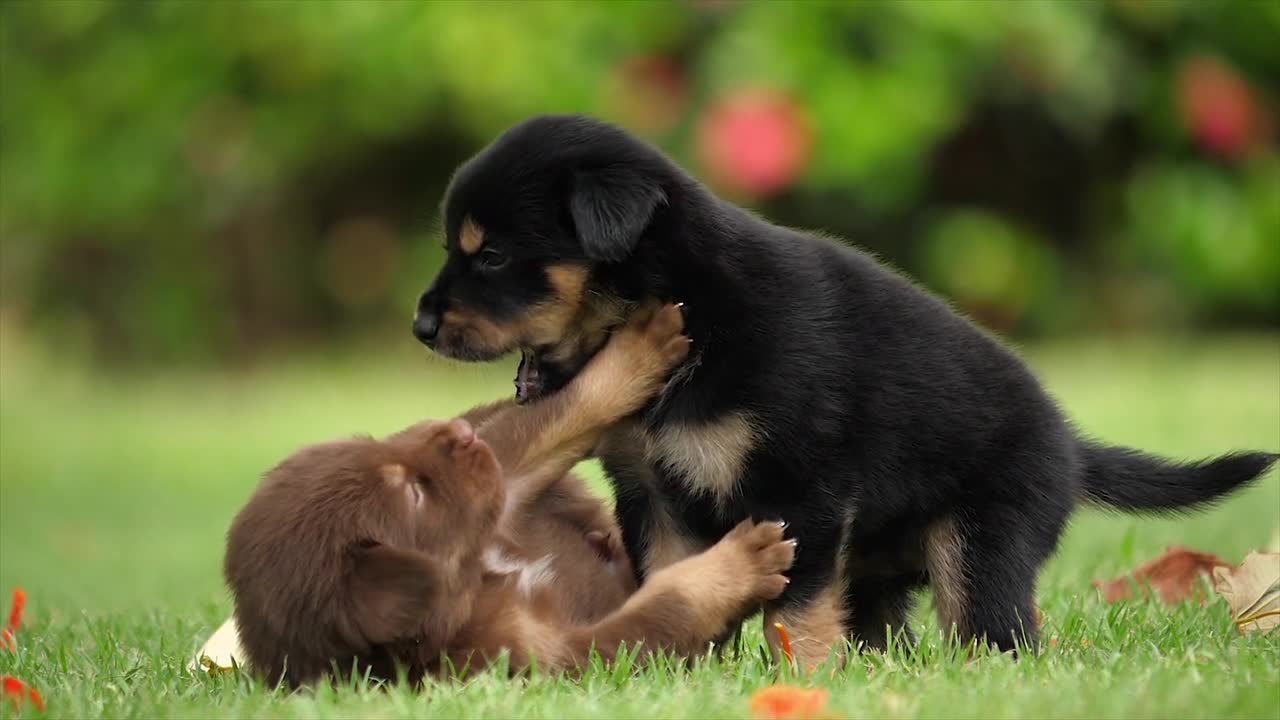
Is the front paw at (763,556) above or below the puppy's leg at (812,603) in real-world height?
above

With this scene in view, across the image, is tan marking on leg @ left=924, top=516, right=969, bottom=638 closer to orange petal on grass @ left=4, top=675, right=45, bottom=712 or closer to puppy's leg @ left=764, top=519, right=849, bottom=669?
puppy's leg @ left=764, top=519, right=849, bottom=669

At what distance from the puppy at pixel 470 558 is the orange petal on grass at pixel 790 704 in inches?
19.9

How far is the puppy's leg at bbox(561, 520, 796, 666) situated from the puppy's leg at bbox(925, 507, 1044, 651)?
45 centimetres

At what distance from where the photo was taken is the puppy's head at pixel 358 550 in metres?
2.95

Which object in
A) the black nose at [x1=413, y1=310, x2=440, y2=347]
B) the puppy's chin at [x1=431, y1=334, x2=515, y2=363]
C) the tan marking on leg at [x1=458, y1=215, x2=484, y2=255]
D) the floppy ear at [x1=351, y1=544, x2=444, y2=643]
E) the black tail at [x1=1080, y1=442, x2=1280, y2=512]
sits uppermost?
the tan marking on leg at [x1=458, y1=215, x2=484, y2=255]

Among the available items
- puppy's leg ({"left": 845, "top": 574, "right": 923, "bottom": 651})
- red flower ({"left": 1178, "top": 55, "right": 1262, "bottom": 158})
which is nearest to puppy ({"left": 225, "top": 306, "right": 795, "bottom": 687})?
puppy's leg ({"left": 845, "top": 574, "right": 923, "bottom": 651})

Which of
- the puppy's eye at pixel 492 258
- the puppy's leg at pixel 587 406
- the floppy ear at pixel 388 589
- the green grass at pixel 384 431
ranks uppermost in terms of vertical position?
the puppy's eye at pixel 492 258

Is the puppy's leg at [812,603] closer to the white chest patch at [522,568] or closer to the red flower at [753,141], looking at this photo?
the white chest patch at [522,568]

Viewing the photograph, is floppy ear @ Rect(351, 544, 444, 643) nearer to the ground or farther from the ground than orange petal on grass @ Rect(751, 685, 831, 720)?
farther from the ground

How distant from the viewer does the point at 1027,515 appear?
3.57m

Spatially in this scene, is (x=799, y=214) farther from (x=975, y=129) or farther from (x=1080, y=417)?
(x=1080, y=417)

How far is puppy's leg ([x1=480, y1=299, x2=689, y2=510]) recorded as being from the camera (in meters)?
3.46

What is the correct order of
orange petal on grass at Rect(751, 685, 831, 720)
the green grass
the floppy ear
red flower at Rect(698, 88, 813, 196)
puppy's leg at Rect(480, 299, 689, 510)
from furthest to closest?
red flower at Rect(698, 88, 813, 196) < puppy's leg at Rect(480, 299, 689, 510) < the floppy ear < the green grass < orange petal on grass at Rect(751, 685, 831, 720)

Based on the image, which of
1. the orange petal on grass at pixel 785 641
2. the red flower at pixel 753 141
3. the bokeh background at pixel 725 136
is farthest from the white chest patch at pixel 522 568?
the red flower at pixel 753 141
